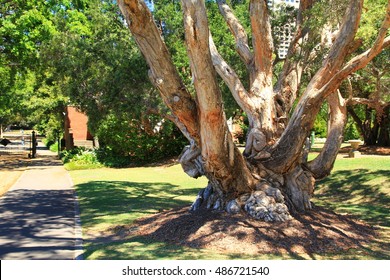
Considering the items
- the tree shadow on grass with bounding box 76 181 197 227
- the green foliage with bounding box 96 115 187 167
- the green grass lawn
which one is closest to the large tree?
the green grass lawn

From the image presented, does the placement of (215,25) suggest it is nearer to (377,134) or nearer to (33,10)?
(33,10)

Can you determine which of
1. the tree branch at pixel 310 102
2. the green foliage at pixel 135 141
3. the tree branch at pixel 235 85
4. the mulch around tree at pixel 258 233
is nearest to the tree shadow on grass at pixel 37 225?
the mulch around tree at pixel 258 233

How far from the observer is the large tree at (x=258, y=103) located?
7.73 m

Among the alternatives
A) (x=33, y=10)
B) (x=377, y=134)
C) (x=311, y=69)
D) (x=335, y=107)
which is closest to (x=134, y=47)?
(x=33, y=10)

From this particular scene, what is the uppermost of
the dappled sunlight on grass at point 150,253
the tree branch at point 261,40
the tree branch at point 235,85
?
the tree branch at point 261,40

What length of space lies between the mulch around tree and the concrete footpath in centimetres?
154

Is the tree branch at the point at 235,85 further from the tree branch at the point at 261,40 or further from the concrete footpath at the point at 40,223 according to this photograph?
the concrete footpath at the point at 40,223

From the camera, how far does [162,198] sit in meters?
16.5

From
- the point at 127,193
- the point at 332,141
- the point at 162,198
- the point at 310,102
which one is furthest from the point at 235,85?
the point at 127,193

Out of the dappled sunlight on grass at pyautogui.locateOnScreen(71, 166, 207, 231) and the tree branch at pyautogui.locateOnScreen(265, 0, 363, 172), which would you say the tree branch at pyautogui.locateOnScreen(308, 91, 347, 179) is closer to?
the tree branch at pyautogui.locateOnScreen(265, 0, 363, 172)

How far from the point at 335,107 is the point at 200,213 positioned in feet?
14.2

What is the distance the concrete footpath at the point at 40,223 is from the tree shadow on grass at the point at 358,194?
6.97 m

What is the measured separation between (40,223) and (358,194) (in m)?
10.8

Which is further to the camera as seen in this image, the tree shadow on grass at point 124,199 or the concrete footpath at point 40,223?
the tree shadow on grass at point 124,199
